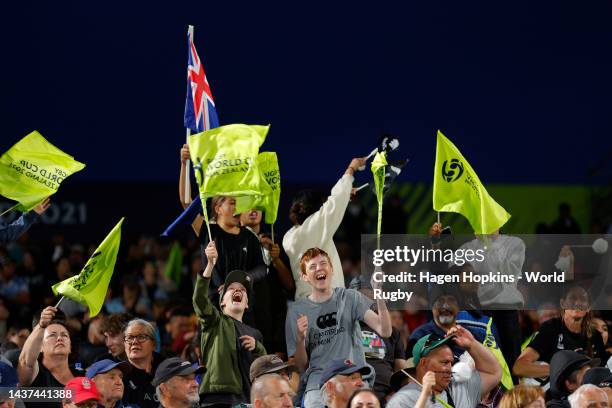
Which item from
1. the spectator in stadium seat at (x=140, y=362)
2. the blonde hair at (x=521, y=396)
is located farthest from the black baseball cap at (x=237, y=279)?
the blonde hair at (x=521, y=396)

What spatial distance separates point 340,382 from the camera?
8.13 m

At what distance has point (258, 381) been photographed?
7.86 metres

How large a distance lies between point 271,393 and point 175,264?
673cm

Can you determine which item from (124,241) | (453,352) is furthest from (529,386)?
(124,241)

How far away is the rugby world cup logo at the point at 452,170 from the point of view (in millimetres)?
9781

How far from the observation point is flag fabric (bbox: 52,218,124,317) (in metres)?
9.11

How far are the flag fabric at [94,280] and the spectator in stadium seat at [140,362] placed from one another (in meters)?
0.30

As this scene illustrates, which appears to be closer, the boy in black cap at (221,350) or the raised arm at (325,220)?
the boy in black cap at (221,350)

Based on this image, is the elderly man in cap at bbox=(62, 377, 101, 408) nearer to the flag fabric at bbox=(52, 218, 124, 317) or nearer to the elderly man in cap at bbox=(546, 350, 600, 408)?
the flag fabric at bbox=(52, 218, 124, 317)

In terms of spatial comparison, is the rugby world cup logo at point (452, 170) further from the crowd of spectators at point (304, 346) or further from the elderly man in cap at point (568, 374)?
the elderly man in cap at point (568, 374)

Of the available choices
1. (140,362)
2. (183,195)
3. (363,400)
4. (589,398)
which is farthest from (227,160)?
(589,398)

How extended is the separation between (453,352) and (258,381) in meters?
1.67

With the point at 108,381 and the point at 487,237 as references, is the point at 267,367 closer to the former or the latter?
the point at 108,381

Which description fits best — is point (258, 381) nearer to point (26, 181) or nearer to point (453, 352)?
point (453, 352)
